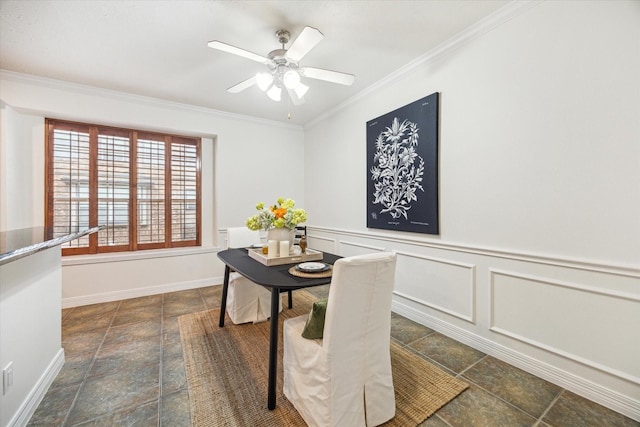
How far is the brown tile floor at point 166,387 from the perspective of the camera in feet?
4.98

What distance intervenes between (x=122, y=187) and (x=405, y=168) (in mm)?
3779

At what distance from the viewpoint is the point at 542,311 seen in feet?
6.08

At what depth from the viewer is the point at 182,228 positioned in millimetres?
4094

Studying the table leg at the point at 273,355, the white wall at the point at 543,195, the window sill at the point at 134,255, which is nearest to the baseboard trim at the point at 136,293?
the window sill at the point at 134,255

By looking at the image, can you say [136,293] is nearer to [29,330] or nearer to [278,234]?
[29,330]

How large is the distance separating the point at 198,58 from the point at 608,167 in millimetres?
3341

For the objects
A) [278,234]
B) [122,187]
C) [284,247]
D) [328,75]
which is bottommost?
[284,247]

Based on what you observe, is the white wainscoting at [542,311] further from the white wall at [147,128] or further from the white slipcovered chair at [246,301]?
the white wall at [147,128]

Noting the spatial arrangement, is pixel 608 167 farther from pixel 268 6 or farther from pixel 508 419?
pixel 268 6

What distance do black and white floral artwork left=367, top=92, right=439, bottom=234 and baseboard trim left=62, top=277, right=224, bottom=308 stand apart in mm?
2679

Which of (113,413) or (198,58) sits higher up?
(198,58)

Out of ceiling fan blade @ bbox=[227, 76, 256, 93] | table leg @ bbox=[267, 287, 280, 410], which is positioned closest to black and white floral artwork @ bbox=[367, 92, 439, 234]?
ceiling fan blade @ bbox=[227, 76, 256, 93]

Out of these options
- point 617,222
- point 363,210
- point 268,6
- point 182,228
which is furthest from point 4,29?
point 617,222

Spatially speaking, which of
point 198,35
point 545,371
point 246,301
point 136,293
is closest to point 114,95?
point 198,35
